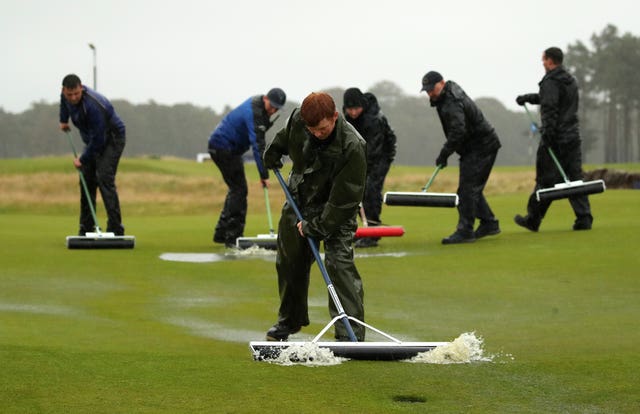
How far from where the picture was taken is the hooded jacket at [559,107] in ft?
56.5

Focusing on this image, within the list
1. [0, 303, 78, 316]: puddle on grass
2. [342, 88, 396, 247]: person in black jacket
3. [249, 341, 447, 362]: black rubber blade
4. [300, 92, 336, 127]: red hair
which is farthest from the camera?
[342, 88, 396, 247]: person in black jacket

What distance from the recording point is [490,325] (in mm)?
9938

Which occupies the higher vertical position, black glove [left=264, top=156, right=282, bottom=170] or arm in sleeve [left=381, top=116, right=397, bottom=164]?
arm in sleeve [left=381, top=116, right=397, bottom=164]

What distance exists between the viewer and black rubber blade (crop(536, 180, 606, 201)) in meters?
17.0

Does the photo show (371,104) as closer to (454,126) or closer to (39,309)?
(454,126)

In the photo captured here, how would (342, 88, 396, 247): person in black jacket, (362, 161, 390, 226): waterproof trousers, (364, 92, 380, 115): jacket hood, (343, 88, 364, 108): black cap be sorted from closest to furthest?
1. (343, 88, 364, 108): black cap
2. (342, 88, 396, 247): person in black jacket
3. (364, 92, 380, 115): jacket hood
4. (362, 161, 390, 226): waterproof trousers

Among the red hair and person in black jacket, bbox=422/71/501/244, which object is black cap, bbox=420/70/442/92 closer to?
person in black jacket, bbox=422/71/501/244

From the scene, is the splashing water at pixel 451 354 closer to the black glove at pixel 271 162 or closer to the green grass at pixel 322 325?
the green grass at pixel 322 325

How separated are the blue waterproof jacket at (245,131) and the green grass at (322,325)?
160 centimetres

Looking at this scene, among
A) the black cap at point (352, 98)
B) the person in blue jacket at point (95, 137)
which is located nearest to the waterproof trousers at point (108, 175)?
the person in blue jacket at point (95, 137)

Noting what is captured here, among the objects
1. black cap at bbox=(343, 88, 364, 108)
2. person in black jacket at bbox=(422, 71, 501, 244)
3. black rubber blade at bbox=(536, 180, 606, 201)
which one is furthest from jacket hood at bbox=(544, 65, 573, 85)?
black cap at bbox=(343, 88, 364, 108)

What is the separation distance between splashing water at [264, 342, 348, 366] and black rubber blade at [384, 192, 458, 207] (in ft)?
28.2

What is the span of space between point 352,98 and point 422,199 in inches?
67.7

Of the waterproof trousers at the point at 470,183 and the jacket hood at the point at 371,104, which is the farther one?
the waterproof trousers at the point at 470,183
